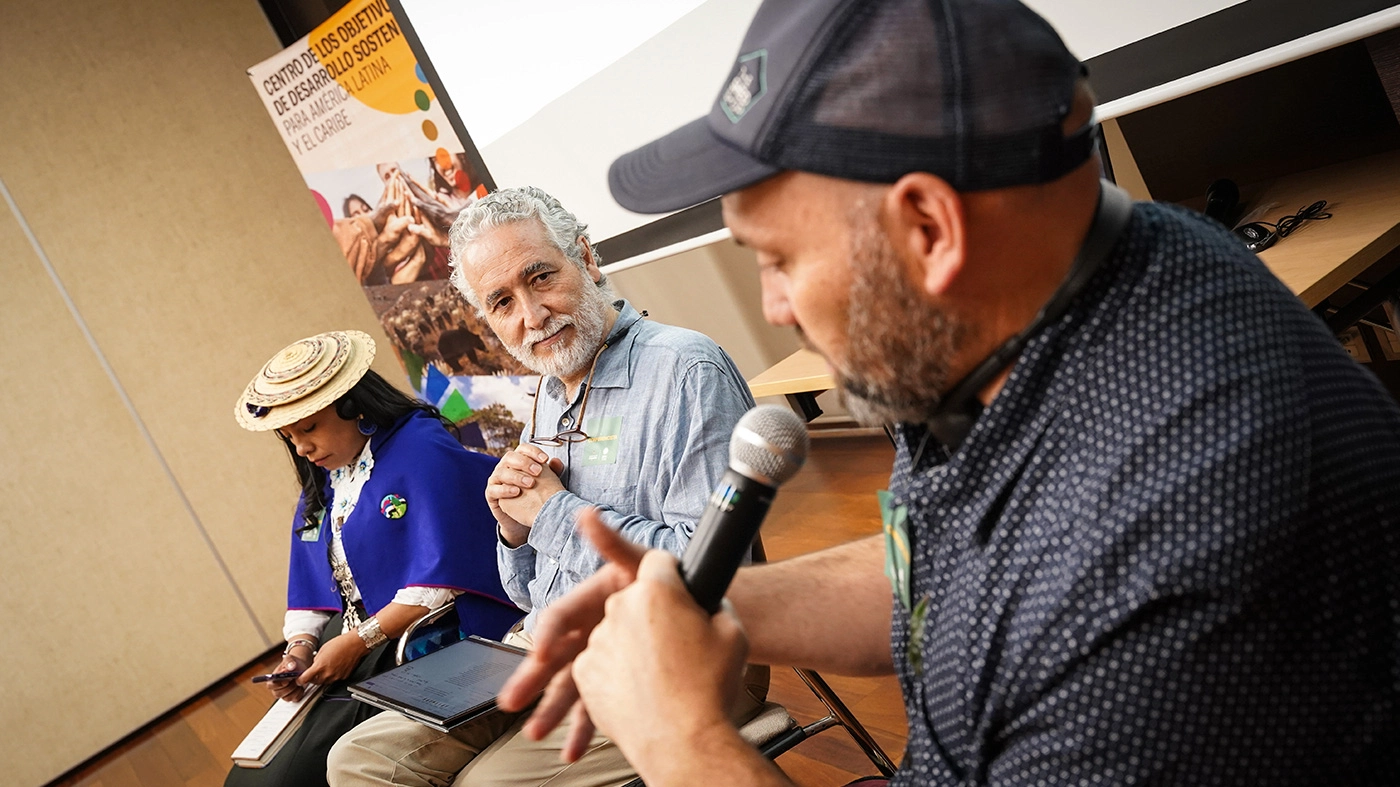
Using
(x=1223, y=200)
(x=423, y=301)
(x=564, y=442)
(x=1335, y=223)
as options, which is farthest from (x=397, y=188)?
(x=1335, y=223)

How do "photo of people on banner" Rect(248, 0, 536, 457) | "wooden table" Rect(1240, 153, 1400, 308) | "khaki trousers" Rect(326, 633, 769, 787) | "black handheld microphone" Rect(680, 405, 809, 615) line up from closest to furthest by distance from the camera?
"black handheld microphone" Rect(680, 405, 809, 615)
"wooden table" Rect(1240, 153, 1400, 308)
"khaki trousers" Rect(326, 633, 769, 787)
"photo of people on banner" Rect(248, 0, 536, 457)

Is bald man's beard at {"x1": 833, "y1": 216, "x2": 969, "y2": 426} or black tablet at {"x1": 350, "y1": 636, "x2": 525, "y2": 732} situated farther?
black tablet at {"x1": 350, "y1": 636, "x2": 525, "y2": 732}

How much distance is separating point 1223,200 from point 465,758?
210 centimetres

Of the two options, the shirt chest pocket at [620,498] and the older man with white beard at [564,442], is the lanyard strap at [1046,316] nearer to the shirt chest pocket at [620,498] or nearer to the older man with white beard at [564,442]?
the older man with white beard at [564,442]

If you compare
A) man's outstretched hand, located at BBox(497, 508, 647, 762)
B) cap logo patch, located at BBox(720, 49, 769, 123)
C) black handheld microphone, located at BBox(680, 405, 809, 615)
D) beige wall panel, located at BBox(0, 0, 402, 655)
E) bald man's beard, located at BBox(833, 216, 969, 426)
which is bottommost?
man's outstretched hand, located at BBox(497, 508, 647, 762)

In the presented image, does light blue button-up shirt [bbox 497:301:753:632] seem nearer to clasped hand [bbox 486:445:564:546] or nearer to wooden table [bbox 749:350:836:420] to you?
clasped hand [bbox 486:445:564:546]

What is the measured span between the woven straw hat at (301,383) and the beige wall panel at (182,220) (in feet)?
9.83

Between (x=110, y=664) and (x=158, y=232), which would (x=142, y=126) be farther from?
(x=110, y=664)

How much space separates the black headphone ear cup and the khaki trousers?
1518mm

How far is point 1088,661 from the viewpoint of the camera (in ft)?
2.12

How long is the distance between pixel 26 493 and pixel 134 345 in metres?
0.92

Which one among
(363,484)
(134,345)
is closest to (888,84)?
(363,484)

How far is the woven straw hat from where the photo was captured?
2570mm

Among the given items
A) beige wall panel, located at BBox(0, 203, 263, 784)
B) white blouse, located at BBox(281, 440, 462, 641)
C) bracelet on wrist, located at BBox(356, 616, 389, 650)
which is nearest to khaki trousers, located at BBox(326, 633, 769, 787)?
bracelet on wrist, located at BBox(356, 616, 389, 650)
